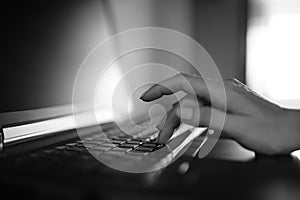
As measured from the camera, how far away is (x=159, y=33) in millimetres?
1013

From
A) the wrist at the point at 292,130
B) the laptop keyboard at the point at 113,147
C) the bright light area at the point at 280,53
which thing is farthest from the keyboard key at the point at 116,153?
the bright light area at the point at 280,53

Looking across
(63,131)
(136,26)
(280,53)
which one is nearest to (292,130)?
(63,131)

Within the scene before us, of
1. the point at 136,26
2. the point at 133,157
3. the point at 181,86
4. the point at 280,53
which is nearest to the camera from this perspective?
the point at 133,157

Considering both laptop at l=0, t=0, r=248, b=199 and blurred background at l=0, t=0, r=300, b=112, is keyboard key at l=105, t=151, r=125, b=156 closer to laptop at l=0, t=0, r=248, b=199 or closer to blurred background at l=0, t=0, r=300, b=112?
laptop at l=0, t=0, r=248, b=199

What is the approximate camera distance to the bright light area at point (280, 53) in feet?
5.17

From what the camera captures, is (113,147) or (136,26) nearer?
(113,147)

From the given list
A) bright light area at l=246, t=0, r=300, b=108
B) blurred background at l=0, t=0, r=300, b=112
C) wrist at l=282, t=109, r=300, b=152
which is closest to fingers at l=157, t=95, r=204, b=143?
wrist at l=282, t=109, r=300, b=152

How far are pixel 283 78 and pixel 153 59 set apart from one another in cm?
85

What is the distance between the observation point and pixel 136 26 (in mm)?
898

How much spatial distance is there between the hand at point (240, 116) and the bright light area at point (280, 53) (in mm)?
1144

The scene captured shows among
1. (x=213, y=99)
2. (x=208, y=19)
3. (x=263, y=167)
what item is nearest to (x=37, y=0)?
(x=213, y=99)

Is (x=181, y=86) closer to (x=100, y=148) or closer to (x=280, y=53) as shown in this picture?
(x=100, y=148)

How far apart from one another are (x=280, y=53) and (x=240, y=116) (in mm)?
1269

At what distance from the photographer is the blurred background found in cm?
54
